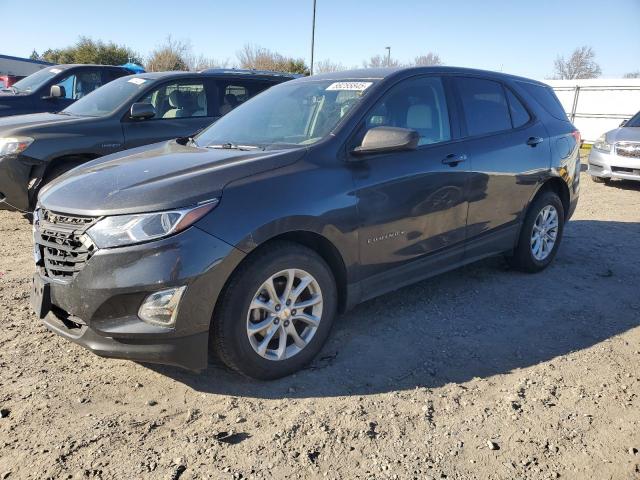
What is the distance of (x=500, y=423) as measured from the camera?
280cm

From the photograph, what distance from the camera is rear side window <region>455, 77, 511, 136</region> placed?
432 cm

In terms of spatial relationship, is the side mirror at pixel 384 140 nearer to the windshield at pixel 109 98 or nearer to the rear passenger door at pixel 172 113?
the rear passenger door at pixel 172 113

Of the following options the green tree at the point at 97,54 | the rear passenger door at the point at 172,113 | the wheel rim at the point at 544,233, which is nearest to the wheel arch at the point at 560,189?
the wheel rim at the point at 544,233

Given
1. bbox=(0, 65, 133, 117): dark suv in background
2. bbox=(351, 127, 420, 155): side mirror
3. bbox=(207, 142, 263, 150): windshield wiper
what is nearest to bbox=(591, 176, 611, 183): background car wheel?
bbox=(351, 127, 420, 155): side mirror

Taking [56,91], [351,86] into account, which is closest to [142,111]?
[56,91]

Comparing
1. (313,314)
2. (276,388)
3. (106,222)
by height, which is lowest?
(276,388)

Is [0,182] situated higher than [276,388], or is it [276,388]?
[0,182]

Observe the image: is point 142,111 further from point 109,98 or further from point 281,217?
point 281,217

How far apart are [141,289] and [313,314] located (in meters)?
1.04

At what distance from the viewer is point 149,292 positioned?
2.68m

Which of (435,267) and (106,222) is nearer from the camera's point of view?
(106,222)

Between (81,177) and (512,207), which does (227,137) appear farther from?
(512,207)

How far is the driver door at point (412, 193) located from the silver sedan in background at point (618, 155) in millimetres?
7201

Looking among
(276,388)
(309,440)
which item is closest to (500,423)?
(309,440)
